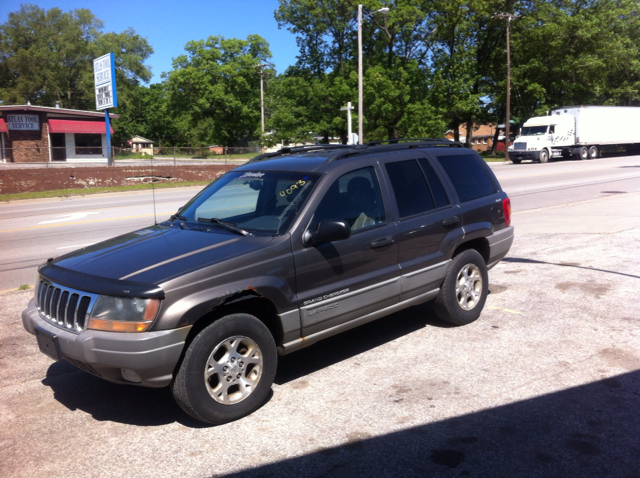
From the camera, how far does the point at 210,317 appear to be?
3824 millimetres

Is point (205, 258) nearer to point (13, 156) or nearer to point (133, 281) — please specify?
point (133, 281)

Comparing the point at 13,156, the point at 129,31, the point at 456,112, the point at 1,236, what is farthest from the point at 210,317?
the point at 129,31

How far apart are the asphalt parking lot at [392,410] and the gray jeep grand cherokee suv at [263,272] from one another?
358 mm

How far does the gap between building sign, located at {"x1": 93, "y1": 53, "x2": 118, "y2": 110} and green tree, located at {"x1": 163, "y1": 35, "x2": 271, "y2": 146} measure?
37.1m

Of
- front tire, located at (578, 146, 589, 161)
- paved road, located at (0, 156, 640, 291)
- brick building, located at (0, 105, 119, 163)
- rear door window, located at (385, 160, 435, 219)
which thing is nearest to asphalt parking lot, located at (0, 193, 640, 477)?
rear door window, located at (385, 160, 435, 219)

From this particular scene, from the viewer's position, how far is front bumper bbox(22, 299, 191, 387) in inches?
137

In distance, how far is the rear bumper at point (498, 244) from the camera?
6.12 m

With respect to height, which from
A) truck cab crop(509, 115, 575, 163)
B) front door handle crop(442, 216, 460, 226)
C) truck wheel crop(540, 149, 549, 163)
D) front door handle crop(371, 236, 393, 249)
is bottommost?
front door handle crop(371, 236, 393, 249)

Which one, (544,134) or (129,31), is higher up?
(129,31)

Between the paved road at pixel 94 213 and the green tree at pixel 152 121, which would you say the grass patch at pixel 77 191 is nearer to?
the paved road at pixel 94 213

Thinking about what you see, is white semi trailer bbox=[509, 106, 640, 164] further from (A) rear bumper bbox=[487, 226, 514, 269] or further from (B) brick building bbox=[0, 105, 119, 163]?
(A) rear bumper bbox=[487, 226, 514, 269]

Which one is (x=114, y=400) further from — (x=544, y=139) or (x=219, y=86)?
(x=219, y=86)

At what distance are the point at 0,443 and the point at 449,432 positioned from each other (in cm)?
292

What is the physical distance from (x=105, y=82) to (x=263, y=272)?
108 ft
